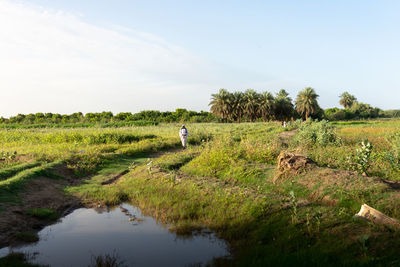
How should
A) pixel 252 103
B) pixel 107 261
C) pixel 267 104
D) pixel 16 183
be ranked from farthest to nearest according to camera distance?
1. pixel 252 103
2. pixel 267 104
3. pixel 16 183
4. pixel 107 261

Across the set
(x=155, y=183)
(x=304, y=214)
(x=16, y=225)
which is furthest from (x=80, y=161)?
(x=304, y=214)

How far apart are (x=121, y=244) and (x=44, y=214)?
2947mm

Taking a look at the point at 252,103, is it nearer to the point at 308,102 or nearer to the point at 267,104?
the point at 267,104

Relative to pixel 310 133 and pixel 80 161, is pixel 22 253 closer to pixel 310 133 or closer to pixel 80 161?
pixel 80 161

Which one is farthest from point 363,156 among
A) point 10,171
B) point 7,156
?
point 7,156

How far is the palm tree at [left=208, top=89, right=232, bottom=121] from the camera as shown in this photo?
78.2 metres

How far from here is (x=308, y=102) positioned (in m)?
76.6

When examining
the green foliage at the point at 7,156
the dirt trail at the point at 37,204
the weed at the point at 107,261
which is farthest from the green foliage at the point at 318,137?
the green foliage at the point at 7,156

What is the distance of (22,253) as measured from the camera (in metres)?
6.00

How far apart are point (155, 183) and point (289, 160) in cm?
454

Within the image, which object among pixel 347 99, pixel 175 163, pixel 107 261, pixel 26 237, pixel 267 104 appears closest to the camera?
pixel 107 261

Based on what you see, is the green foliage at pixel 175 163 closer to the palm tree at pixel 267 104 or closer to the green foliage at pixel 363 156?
the green foliage at pixel 363 156

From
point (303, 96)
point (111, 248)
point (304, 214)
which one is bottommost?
point (111, 248)

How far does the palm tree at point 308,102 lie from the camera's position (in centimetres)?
7638
